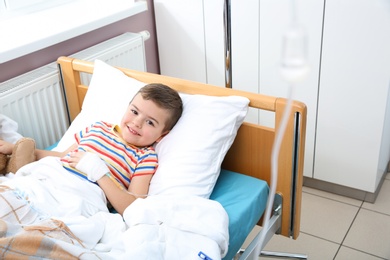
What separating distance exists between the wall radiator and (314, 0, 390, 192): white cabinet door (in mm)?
992

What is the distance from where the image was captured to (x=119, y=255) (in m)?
1.14

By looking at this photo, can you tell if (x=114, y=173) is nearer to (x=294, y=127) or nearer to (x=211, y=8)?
(x=294, y=127)

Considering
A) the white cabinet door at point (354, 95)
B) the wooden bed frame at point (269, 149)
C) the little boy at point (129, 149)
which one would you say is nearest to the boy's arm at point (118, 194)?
the little boy at point (129, 149)

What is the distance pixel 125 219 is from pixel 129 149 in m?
0.31

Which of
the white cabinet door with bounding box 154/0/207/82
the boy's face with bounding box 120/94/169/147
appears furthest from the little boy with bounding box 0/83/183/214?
the white cabinet door with bounding box 154/0/207/82

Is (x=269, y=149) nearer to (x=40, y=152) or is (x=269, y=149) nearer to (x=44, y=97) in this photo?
(x=40, y=152)

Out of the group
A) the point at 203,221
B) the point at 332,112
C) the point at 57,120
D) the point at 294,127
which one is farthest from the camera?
the point at 332,112

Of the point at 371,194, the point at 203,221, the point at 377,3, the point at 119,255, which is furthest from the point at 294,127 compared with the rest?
the point at 371,194

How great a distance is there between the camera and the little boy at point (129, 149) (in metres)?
1.42

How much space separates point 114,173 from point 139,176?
8cm

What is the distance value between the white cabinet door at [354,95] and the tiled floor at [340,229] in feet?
0.36

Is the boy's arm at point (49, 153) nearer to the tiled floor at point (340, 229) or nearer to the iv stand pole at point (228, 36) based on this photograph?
the iv stand pole at point (228, 36)

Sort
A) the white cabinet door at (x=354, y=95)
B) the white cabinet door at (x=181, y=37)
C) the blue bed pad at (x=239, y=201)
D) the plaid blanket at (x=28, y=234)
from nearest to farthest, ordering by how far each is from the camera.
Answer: the plaid blanket at (x=28, y=234) < the blue bed pad at (x=239, y=201) < the white cabinet door at (x=354, y=95) < the white cabinet door at (x=181, y=37)

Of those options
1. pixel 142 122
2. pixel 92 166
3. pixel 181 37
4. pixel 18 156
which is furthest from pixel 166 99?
pixel 181 37
